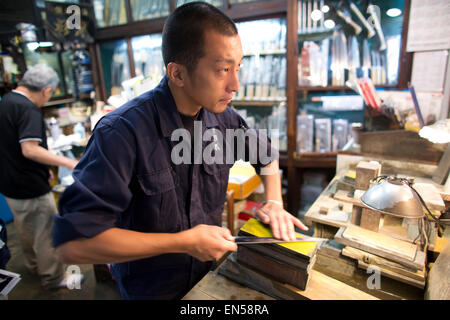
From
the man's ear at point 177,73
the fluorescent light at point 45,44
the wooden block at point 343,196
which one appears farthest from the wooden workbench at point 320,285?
the fluorescent light at point 45,44

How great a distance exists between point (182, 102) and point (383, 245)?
1010 mm

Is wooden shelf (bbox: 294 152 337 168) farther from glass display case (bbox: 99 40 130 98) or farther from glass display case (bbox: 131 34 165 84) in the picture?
glass display case (bbox: 99 40 130 98)

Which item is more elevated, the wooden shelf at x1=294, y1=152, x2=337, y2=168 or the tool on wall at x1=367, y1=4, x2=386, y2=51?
the tool on wall at x1=367, y1=4, x2=386, y2=51

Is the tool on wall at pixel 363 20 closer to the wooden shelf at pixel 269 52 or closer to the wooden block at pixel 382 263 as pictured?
the wooden shelf at pixel 269 52

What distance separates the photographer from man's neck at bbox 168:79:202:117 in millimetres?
1129

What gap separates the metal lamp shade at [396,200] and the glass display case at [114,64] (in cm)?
351

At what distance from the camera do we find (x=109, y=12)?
3648 millimetres

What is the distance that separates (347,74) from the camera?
2.65 metres

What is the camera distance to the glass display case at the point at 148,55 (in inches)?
137

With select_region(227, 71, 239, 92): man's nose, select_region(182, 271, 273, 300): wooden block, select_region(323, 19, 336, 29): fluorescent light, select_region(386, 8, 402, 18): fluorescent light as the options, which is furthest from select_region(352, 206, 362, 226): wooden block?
select_region(323, 19, 336, 29): fluorescent light

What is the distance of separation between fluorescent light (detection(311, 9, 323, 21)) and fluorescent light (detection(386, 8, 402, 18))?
0.55 meters

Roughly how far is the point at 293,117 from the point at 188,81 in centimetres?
191

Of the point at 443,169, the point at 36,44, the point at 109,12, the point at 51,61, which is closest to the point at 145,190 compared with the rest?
the point at 443,169
